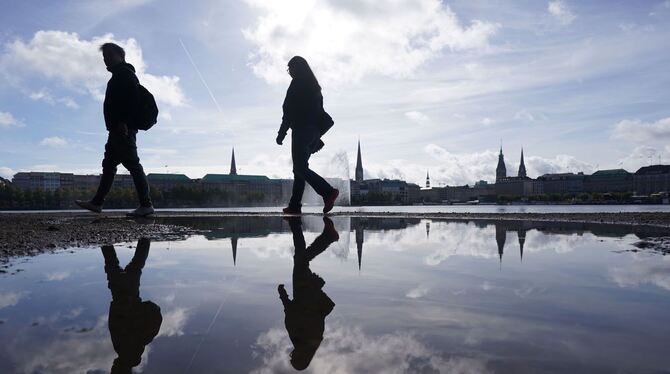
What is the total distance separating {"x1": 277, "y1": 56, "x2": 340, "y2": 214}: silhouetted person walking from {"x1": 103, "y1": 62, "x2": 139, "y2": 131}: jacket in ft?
9.43

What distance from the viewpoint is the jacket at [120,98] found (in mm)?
7586

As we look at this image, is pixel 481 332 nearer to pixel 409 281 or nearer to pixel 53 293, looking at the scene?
pixel 409 281

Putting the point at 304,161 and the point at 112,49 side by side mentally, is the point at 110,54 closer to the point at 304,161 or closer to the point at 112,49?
the point at 112,49

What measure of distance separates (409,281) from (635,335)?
58.9 inches

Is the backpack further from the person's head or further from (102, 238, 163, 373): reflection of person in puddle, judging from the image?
(102, 238, 163, 373): reflection of person in puddle

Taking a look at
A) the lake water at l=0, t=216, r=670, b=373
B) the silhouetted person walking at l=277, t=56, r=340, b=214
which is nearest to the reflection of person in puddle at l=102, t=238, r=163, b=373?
the lake water at l=0, t=216, r=670, b=373

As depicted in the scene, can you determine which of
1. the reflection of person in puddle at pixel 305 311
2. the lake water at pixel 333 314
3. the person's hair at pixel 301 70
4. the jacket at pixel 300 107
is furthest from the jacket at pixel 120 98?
the reflection of person in puddle at pixel 305 311

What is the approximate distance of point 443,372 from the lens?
1.66 metres

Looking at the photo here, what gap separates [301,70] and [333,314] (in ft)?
25.1

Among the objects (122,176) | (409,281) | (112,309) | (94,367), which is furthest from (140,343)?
(122,176)

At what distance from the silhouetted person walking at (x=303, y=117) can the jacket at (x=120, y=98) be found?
2873mm

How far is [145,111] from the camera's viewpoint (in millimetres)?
7902

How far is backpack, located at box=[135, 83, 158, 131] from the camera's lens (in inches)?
309

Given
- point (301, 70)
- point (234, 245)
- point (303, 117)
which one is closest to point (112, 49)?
point (301, 70)
